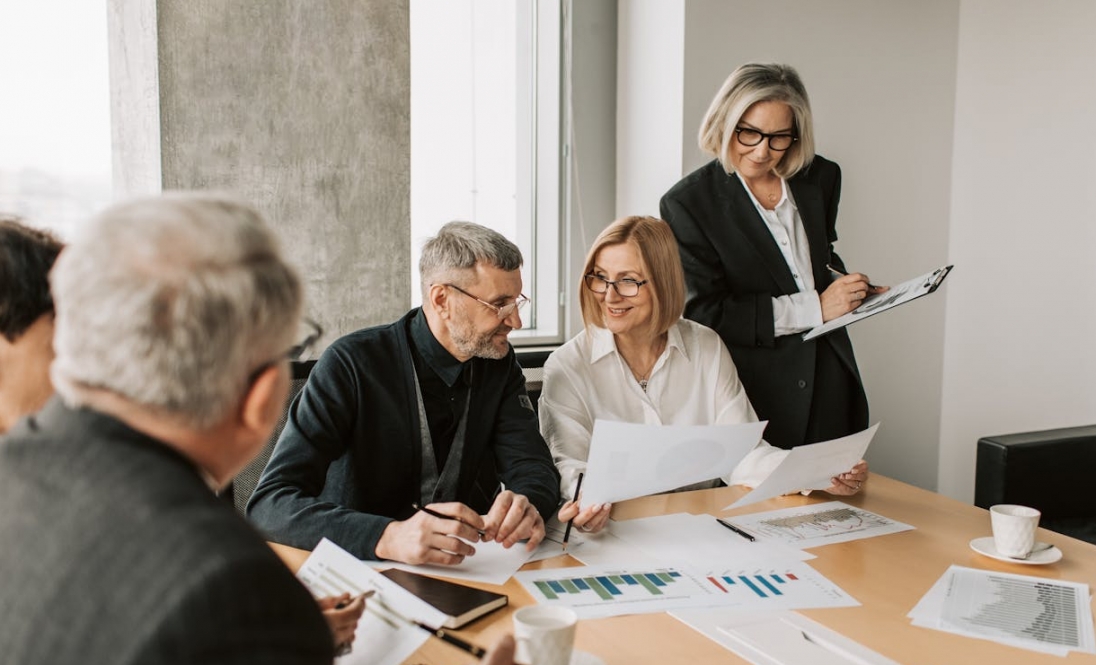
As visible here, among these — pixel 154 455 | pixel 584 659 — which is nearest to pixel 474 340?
pixel 584 659

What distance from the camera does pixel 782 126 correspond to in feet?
7.90

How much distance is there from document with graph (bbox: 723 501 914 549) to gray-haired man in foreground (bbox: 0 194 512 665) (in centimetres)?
112

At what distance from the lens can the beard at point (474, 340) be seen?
1874mm

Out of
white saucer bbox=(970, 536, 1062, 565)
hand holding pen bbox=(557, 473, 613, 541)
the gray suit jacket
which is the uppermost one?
the gray suit jacket

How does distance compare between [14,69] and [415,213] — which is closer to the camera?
[14,69]

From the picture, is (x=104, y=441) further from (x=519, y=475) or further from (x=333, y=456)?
Answer: (x=519, y=475)

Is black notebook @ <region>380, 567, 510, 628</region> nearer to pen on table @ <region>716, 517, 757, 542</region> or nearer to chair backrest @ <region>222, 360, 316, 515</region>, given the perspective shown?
pen on table @ <region>716, 517, 757, 542</region>

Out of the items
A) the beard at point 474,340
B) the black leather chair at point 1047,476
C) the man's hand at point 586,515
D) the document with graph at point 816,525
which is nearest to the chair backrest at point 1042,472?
the black leather chair at point 1047,476

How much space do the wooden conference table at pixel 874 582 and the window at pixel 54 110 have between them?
1.64 m

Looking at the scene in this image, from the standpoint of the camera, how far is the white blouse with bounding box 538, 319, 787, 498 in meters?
2.10

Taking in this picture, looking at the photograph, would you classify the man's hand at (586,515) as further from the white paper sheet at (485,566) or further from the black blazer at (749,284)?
the black blazer at (749,284)

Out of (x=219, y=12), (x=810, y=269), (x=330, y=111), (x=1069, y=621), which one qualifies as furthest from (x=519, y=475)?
(x=219, y=12)

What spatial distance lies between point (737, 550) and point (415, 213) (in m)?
1.97

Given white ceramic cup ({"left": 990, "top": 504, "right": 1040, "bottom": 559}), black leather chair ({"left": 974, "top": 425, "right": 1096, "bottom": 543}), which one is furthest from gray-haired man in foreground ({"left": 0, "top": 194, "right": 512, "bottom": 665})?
black leather chair ({"left": 974, "top": 425, "right": 1096, "bottom": 543})
